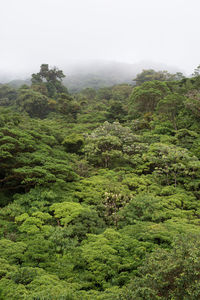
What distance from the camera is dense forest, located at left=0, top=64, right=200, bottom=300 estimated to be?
575cm

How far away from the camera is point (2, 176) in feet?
47.5

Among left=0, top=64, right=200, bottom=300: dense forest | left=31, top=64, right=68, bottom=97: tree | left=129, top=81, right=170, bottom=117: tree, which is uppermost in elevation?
left=31, top=64, right=68, bottom=97: tree

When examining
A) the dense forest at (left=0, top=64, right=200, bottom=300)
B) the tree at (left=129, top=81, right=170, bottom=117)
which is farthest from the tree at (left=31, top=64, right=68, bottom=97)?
the dense forest at (left=0, top=64, right=200, bottom=300)

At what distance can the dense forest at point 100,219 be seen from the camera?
575cm

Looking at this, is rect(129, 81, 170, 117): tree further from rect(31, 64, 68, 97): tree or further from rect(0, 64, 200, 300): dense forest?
rect(31, 64, 68, 97): tree

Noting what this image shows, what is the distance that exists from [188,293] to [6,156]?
1141cm

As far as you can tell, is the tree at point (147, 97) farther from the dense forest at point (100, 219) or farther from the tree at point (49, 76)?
the tree at point (49, 76)

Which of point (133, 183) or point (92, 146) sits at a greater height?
point (92, 146)

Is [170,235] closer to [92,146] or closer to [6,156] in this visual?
[6,156]

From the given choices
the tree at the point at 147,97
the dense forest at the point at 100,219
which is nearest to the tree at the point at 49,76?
the tree at the point at 147,97

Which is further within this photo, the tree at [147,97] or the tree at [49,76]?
the tree at [49,76]

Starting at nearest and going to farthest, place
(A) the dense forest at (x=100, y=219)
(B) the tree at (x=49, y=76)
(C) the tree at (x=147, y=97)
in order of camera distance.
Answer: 1. (A) the dense forest at (x=100, y=219)
2. (C) the tree at (x=147, y=97)
3. (B) the tree at (x=49, y=76)

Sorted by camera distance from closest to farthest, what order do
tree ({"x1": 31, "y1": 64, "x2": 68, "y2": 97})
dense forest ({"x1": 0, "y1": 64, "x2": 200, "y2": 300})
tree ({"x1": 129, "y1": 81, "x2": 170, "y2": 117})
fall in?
dense forest ({"x1": 0, "y1": 64, "x2": 200, "y2": 300}) < tree ({"x1": 129, "y1": 81, "x2": 170, "y2": 117}) < tree ({"x1": 31, "y1": 64, "x2": 68, "y2": 97})

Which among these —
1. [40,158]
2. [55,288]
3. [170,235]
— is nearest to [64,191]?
[40,158]
